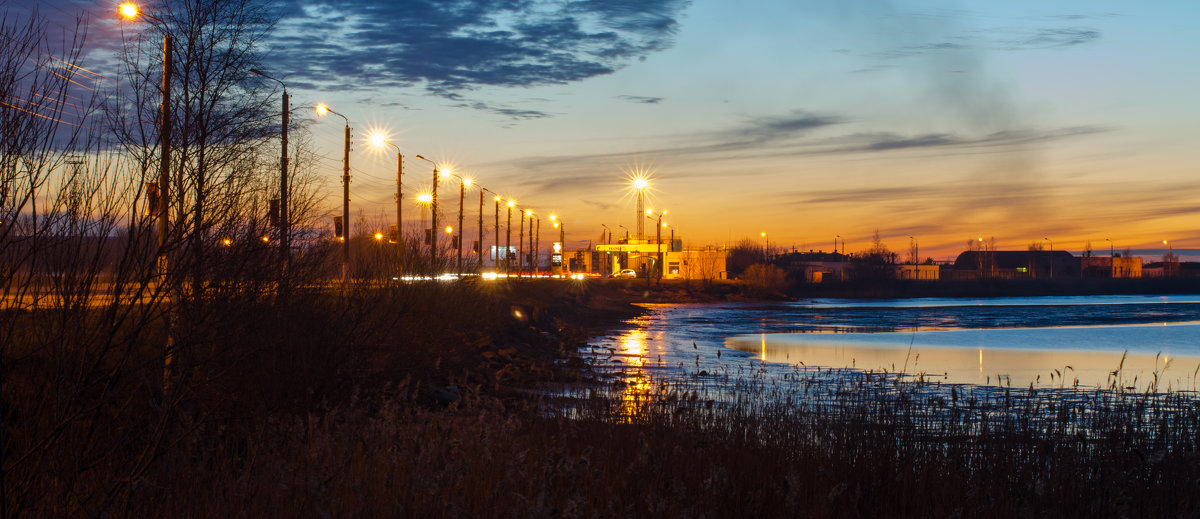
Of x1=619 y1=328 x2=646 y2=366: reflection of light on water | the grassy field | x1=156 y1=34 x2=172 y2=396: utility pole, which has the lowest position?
x1=619 y1=328 x2=646 y2=366: reflection of light on water

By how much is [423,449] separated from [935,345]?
31389mm

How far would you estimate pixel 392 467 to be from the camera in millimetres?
8453

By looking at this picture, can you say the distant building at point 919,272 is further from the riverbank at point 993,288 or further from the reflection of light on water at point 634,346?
the reflection of light on water at point 634,346

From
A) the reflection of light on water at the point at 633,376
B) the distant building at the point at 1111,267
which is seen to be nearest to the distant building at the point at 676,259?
the reflection of light on water at the point at 633,376

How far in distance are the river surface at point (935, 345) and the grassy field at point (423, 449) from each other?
4364 mm

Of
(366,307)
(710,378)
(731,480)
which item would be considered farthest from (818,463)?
(710,378)

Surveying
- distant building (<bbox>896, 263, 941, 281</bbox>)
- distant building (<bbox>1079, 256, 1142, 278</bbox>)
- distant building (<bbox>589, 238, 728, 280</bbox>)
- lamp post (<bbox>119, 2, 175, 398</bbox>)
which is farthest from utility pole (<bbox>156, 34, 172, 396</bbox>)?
distant building (<bbox>1079, 256, 1142, 278</bbox>)

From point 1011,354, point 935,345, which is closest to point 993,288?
point 935,345

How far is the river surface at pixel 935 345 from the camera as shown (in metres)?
24.0

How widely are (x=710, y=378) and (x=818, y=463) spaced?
1145 centimetres

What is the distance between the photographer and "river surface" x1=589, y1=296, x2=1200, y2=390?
23984 mm

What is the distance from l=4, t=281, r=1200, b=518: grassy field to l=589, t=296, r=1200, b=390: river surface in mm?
4364

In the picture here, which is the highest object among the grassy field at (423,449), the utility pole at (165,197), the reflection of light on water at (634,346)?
the utility pole at (165,197)

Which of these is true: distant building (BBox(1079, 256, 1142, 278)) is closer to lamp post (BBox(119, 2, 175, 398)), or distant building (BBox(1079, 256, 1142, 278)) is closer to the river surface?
the river surface
